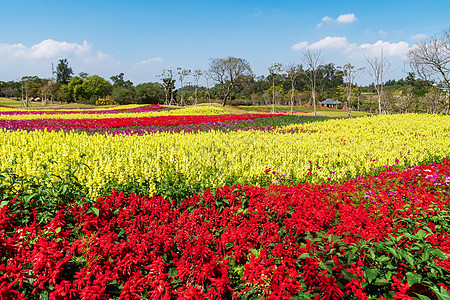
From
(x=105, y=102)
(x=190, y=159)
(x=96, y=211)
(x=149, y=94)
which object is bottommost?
(x=96, y=211)

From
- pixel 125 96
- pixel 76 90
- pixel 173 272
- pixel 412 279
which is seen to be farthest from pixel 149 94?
pixel 412 279

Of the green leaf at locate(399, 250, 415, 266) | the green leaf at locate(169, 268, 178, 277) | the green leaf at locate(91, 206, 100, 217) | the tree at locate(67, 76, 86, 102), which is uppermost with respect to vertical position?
the tree at locate(67, 76, 86, 102)

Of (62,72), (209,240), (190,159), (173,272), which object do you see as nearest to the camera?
(173,272)

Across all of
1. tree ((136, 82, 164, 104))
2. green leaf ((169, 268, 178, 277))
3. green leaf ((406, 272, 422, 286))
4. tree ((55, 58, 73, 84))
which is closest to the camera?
green leaf ((406, 272, 422, 286))

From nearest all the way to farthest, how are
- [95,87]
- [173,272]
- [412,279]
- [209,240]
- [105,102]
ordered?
[412,279]
[173,272]
[209,240]
[105,102]
[95,87]

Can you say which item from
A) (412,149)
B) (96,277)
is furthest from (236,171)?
(412,149)

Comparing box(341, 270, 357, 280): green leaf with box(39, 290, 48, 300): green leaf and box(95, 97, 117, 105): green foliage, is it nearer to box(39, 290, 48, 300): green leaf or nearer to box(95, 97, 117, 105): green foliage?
box(39, 290, 48, 300): green leaf

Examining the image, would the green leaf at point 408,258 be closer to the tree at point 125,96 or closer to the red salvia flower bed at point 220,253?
the red salvia flower bed at point 220,253

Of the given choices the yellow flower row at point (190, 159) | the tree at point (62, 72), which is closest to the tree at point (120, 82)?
the tree at point (62, 72)

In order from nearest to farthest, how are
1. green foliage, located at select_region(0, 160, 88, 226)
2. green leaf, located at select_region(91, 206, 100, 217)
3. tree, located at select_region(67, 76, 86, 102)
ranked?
green leaf, located at select_region(91, 206, 100, 217), green foliage, located at select_region(0, 160, 88, 226), tree, located at select_region(67, 76, 86, 102)

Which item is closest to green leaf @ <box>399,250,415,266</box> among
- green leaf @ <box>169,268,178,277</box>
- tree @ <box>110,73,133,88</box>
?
green leaf @ <box>169,268,178,277</box>

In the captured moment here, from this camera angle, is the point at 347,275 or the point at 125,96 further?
the point at 125,96

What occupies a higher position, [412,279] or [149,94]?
[149,94]

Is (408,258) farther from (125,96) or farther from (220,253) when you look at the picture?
(125,96)
